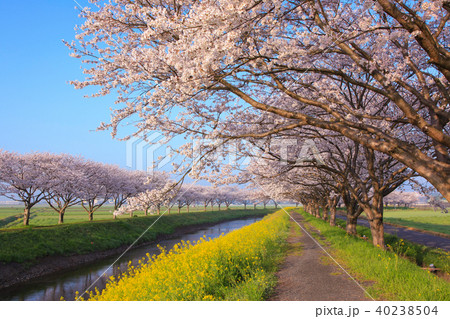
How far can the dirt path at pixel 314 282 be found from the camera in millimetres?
6672

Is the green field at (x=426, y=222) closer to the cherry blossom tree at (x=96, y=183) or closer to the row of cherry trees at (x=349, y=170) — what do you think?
the row of cherry trees at (x=349, y=170)

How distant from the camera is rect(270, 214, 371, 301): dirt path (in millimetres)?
6672

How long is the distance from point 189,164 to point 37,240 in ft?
66.5

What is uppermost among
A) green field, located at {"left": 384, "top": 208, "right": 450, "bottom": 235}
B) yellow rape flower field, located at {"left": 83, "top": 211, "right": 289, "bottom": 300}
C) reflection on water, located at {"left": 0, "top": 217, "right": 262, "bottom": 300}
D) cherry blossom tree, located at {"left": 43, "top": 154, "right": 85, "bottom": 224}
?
cherry blossom tree, located at {"left": 43, "top": 154, "right": 85, "bottom": 224}

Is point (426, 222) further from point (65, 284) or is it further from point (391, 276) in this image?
point (65, 284)

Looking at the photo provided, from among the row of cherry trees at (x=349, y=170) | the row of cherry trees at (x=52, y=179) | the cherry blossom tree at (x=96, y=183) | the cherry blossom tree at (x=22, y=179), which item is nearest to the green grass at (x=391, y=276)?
the row of cherry trees at (x=349, y=170)

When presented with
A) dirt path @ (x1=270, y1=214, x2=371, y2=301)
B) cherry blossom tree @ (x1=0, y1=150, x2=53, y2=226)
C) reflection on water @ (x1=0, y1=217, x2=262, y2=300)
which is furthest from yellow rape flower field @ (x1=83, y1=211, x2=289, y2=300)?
cherry blossom tree @ (x1=0, y1=150, x2=53, y2=226)

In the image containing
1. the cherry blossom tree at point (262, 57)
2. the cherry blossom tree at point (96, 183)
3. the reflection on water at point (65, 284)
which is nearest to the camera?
the cherry blossom tree at point (262, 57)

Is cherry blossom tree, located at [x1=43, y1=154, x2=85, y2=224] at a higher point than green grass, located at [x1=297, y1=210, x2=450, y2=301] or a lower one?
higher

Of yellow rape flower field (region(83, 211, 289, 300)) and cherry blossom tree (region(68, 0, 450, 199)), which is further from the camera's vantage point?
yellow rape flower field (region(83, 211, 289, 300))

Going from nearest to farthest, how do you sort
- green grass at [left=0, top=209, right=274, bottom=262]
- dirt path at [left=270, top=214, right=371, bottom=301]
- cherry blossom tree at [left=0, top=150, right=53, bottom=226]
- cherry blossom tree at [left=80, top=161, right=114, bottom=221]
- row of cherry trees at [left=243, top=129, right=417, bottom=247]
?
dirt path at [left=270, top=214, right=371, bottom=301]
row of cherry trees at [left=243, top=129, right=417, bottom=247]
green grass at [left=0, top=209, right=274, bottom=262]
cherry blossom tree at [left=0, top=150, right=53, bottom=226]
cherry blossom tree at [left=80, top=161, right=114, bottom=221]

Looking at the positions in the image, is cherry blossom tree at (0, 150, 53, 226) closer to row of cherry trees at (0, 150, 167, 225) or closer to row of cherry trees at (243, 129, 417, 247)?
row of cherry trees at (0, 150, 167, 225)

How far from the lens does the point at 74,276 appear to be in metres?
18.8

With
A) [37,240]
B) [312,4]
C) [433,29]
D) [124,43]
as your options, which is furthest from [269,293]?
[37,240]
